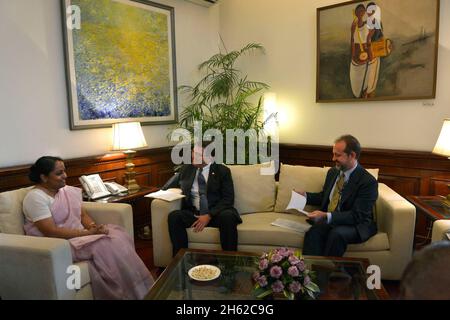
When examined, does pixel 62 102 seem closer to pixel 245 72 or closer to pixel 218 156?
pixel 218 156

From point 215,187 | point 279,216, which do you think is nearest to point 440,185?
point 279,216

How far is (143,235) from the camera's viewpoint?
3.69 meters

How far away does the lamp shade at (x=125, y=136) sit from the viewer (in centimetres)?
324

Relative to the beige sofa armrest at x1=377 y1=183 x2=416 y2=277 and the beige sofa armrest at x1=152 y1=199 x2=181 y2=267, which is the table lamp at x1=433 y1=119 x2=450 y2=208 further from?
the beige sofa armrest at x1=152 y1=199 x2=181 y2=267

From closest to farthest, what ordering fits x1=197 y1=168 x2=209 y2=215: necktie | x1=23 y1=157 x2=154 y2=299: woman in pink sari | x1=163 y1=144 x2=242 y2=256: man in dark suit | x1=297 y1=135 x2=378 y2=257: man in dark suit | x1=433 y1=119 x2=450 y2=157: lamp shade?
x1=23 y1=157 x2=154 y2=299: woman in pink sari → x1=297 y1=135 x2=378 y2=257: man in dark suit → x1=433 y1=119 x2=450 y2=157: lamp shade → x1=163 y1=144 x2=242 y2=256: man in dark suit → x1=197 y1=168 x2=209 y2=215: necktie

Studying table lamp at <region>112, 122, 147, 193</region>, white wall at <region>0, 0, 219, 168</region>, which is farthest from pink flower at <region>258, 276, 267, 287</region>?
white wall at <region>0, 0, 219, 168</region>

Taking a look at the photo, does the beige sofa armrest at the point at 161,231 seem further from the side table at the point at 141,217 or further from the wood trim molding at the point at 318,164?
the wood trim molding at the point at 318,164

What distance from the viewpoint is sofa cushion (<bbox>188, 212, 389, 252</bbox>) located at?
2508 mm

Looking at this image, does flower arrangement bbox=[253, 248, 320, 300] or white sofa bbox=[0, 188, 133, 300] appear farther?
white sofa bbox=[0, 188, 133, 300]

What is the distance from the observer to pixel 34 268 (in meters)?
1.85

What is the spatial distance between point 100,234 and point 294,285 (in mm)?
1331

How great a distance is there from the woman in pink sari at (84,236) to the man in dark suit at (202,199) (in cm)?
47

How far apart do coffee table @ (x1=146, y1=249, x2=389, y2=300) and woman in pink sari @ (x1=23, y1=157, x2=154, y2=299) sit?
0.38 m

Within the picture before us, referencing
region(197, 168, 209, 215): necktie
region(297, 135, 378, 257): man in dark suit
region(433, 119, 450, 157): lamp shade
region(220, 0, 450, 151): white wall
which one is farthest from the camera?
region(220, 0, 450, 151): white wall
